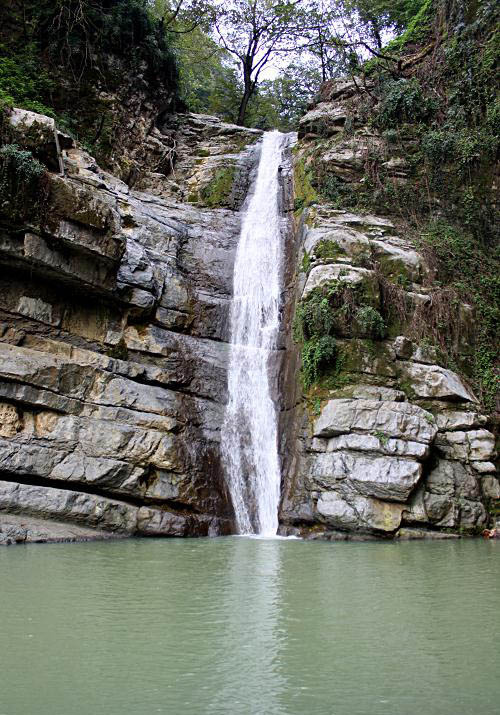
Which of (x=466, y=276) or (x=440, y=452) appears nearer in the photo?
(x=440, y=452)

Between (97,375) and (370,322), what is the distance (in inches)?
259

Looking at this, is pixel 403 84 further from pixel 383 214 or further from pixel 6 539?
pixel 6 539

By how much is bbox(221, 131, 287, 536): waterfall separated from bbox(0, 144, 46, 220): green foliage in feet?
20.5

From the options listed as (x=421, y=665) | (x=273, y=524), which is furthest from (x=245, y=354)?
(x=421, y=665)

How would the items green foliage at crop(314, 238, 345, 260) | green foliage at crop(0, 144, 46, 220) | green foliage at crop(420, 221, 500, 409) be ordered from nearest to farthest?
green foliage at crop(0, 144, 46, 220)
green foliage at crop(420, 221, 500, 409)
green foliage at crop(314, 238, 345, 260)

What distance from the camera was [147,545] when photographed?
424 inches

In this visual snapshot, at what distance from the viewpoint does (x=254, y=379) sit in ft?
51.2

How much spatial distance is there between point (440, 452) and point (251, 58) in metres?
26.8

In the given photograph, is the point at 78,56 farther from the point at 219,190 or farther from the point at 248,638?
the point at 248,638

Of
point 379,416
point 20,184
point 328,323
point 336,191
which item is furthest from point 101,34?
point 379,416

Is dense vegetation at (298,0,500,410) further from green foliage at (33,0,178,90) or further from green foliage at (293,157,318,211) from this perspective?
green foliage at (33,0,178,90)

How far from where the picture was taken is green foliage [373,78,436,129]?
68.1 feet

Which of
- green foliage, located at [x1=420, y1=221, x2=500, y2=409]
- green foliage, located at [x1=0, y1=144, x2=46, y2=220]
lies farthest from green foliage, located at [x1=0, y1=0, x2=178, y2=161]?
green foliage, located at [x1=420, y1=221, x2=500, y2=409]

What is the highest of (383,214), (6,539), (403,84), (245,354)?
(403,84)
